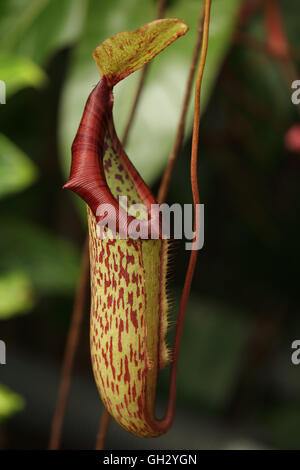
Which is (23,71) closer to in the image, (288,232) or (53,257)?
(53,257)

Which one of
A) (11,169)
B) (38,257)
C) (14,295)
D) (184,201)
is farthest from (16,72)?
(184,201)

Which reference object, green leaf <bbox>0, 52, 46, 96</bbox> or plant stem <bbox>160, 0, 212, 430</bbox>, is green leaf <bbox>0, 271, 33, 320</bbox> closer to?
green leaf <bbox>0, 52, 46, 96</bbox>

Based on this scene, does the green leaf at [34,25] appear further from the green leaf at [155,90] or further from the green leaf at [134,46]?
the green leaf at [134,46]

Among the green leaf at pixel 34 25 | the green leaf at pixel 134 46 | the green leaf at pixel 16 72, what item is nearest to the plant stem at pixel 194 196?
the green leaf at pixel 134 46

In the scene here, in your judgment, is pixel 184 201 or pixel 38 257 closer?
pixel 38 257

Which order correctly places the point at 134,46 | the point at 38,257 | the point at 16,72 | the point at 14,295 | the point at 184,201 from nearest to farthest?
the point at 134,46
the point at 16,72
the point at 14,295
the point at 38,257
the point at 184,201

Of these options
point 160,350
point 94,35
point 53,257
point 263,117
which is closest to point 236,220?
point 263,117

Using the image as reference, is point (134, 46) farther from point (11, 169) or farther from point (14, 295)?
point (14, 295)

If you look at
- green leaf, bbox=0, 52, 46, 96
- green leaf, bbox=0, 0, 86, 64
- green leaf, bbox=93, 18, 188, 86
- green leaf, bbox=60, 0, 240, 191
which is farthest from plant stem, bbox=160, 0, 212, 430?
green leaf, bbox=0, 0, 86, 64
